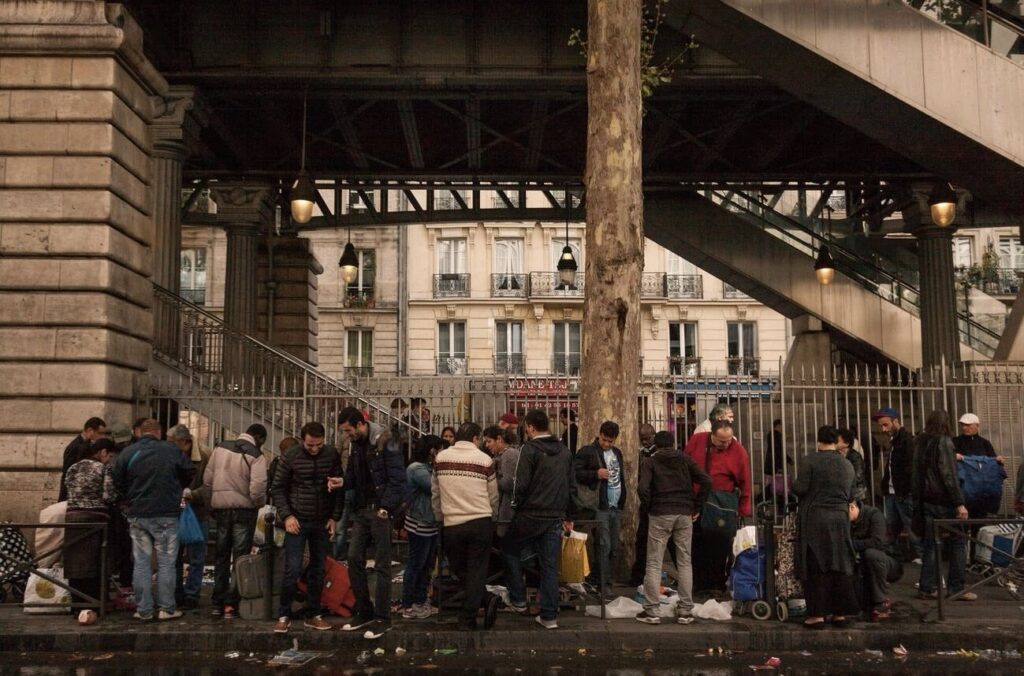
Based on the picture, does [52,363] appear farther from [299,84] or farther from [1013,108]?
[1013,108]

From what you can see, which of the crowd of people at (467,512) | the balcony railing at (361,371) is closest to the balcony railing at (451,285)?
the balcony railing at (361,371)

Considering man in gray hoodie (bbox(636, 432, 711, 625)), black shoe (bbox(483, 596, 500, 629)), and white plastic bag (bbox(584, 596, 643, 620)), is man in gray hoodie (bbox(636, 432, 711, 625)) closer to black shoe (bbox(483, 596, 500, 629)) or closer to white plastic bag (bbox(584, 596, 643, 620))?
white plastic bag (bbox(584, 596, 643, 620))

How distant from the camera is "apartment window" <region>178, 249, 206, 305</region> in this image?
4462cm

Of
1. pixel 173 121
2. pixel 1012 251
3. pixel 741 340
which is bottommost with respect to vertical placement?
pixel 741 340

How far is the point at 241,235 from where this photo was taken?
71.2 feet

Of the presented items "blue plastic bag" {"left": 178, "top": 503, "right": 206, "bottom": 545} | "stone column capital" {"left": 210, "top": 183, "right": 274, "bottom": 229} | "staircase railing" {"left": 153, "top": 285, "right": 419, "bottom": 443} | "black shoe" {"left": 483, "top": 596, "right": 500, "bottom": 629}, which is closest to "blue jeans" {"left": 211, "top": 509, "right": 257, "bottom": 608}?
"blue plastic bag" {"left": 178, "top": 503, "right": 206, "bottom": 545}

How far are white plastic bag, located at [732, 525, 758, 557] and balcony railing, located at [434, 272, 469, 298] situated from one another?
1429 inches

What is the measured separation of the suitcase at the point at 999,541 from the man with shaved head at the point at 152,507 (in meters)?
→ 8.11

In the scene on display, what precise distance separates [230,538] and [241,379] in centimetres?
A: 548

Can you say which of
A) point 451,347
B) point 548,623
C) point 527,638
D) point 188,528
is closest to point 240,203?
point 188,528

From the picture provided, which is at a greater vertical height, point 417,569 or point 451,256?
point 451,256

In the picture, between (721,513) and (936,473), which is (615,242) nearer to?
(721,513)

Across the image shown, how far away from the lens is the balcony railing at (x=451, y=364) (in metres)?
44.2

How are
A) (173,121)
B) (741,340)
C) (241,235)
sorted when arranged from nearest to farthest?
(173,121)
(241,235)
(741,340)
